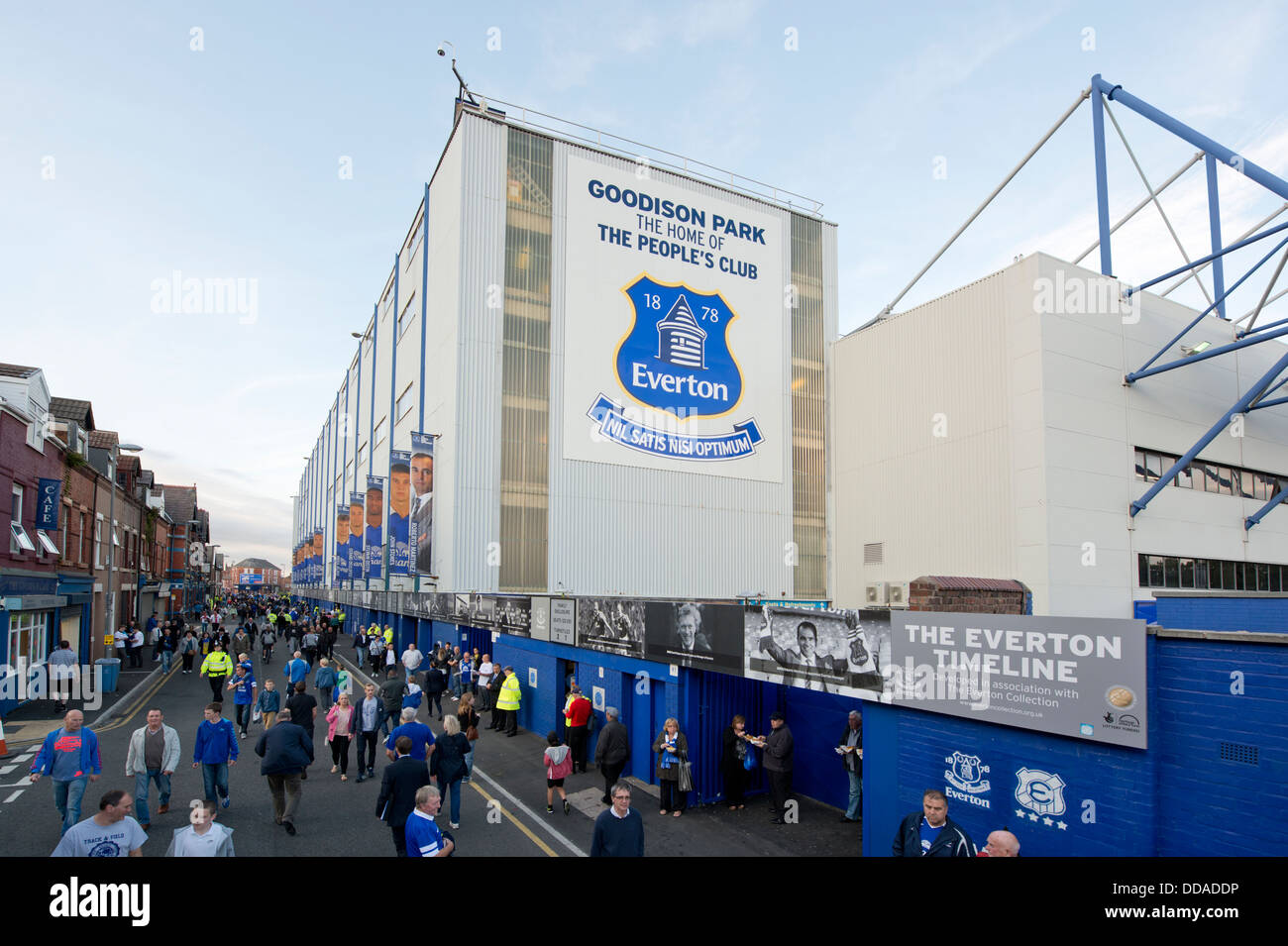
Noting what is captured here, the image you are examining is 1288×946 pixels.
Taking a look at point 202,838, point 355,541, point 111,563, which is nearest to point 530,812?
point 202,838

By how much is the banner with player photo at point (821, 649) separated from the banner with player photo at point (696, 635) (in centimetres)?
33

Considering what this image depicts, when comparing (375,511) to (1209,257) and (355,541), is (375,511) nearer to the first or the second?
(355,541)

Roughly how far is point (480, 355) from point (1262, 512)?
29588mm

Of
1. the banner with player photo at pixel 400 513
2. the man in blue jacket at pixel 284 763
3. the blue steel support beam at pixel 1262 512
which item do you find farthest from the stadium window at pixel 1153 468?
the banner with player photo at pixel 400 513

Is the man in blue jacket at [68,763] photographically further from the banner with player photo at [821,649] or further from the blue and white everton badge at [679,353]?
the blue and white everton badge at [679,353]

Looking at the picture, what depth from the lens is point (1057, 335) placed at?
72.7ft

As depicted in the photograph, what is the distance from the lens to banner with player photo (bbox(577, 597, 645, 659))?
44.6 ft

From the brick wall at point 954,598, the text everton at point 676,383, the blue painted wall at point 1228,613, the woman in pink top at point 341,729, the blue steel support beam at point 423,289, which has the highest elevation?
the blue steel support beam at point 423,289

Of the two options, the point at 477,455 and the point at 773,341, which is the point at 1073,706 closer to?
the point at 477,455

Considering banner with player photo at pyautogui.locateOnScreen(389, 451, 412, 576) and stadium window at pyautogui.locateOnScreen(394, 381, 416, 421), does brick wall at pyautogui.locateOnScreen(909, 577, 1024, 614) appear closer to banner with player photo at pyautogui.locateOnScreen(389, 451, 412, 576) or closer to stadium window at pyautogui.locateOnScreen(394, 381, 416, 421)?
banner with player photo at pyautogui.locateOnScreen(389, 451, 412, 576)

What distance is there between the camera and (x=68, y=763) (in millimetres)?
9078

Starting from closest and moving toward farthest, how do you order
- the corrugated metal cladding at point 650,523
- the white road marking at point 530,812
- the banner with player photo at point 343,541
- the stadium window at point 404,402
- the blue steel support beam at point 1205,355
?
the white road marking at point 530,812
the blue steel support beam at point 1205,355
the corrugated metal cladding at point 650,523
the stadium window at point 404,402
the banner with player photo at point 343,541

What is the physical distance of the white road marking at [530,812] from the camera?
9607mm
